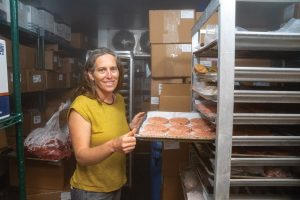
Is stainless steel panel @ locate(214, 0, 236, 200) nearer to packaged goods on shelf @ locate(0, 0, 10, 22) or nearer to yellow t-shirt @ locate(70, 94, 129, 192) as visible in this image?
yellow t-shirt @ locate(70, 94, 129, 192)

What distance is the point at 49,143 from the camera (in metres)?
2.66

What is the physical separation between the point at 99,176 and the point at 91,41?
4569mm

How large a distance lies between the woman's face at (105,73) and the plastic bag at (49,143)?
1268 mm

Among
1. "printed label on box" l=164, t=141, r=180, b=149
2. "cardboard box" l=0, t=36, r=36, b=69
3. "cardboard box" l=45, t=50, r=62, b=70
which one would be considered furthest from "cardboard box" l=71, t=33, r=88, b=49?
"printed label on box" l=164, t=141, r=180, b=149

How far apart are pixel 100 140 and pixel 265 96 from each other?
3.15 ft

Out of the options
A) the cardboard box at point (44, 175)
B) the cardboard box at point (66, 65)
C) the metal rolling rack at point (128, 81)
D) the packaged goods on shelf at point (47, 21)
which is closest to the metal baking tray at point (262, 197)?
the cardboard box at point (44, 175)

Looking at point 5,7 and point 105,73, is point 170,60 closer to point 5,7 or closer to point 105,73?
point 105,73

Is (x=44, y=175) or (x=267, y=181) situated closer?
(x=267, y=181)

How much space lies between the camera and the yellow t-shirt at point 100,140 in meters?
1.62

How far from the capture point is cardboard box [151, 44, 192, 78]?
3002 mm

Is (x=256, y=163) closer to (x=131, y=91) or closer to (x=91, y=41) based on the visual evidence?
(x=131, y=91)

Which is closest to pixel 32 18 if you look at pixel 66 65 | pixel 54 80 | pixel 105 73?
pixel 54 80

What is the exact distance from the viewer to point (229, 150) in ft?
4.10

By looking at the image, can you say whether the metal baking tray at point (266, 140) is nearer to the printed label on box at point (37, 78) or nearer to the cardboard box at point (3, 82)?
the cardboard box at point (3, 82)
